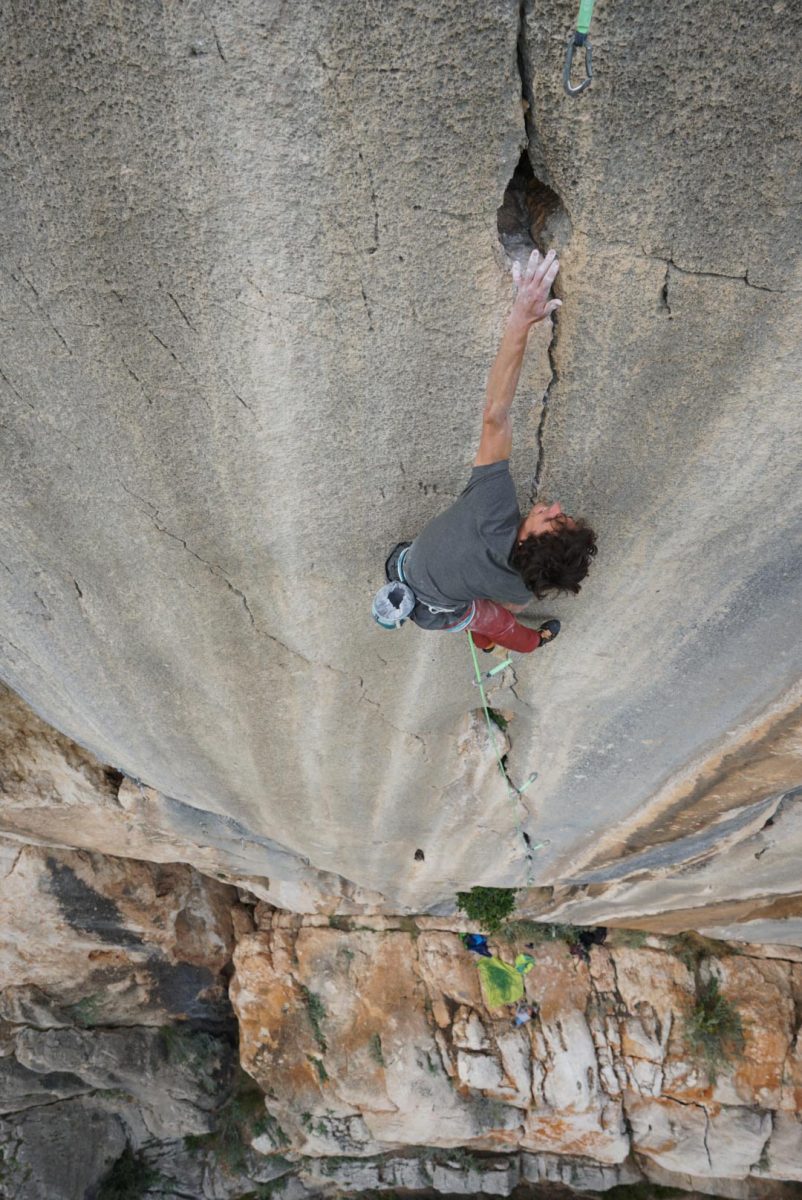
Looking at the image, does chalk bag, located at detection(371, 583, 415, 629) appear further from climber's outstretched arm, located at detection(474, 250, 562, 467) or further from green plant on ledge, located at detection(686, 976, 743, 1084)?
green plant on ledge, located at detection(686, 976, 743, 1084)

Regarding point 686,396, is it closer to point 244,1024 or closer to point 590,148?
point 590,148

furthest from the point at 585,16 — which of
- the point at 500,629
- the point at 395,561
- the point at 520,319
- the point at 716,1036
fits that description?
the point at 716,1036

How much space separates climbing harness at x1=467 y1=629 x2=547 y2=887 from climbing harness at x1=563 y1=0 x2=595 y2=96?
144 centimetres

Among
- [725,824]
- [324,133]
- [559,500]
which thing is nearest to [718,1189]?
[725,824]

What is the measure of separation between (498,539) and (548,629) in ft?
2.23

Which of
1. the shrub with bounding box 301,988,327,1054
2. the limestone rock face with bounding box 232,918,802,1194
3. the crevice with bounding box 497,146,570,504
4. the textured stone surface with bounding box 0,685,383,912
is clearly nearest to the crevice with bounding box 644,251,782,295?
the crevice with bounding box 497,146,570,504

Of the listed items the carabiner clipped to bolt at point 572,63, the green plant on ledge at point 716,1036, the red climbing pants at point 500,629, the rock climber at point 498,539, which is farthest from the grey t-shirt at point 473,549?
the green plant on ledge at point 716,1036

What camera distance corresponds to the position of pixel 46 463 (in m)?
1.99

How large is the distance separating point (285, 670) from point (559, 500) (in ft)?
4.31

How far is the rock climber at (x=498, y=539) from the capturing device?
59.4 inches

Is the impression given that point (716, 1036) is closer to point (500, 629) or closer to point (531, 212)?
point (500, 629)

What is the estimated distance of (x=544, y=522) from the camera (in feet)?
5.90

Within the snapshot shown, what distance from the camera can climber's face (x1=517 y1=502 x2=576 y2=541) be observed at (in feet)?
5.86

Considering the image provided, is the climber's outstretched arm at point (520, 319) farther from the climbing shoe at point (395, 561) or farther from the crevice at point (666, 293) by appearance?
the climbing shoe at point (395, 561)
